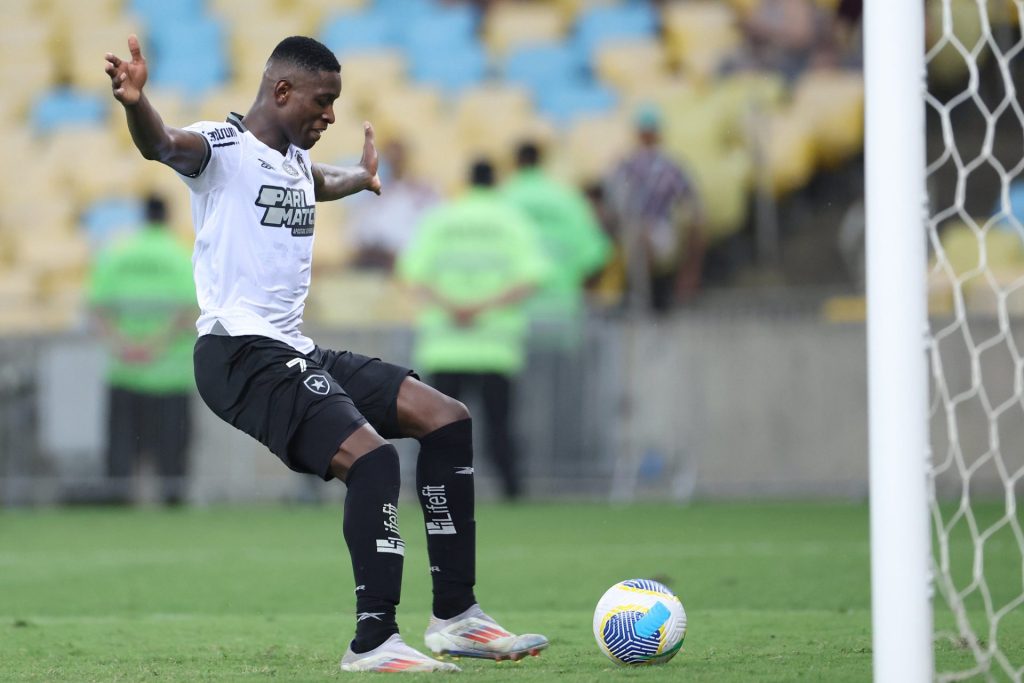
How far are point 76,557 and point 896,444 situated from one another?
6396mm

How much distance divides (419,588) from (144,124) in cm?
357

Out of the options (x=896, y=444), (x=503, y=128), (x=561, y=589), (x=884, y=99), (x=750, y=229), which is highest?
(x=503, y=128)

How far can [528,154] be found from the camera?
1226cm

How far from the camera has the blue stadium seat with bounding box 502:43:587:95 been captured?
14984 mm

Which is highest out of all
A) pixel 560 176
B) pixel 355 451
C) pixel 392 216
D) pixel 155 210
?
pixel 560 176

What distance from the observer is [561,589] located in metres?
7.08

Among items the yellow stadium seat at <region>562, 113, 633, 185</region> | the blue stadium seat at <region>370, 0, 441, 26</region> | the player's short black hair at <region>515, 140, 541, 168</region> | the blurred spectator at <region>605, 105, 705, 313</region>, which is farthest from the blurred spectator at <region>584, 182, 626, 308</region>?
the blue stadium seat at <region>370, 0, 441, 26</region>

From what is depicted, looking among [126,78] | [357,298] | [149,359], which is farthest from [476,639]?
[357,298]

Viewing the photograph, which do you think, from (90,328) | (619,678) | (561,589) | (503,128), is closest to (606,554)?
(561,589)

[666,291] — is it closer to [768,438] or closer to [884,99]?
[768,438]

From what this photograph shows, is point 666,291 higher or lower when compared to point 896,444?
higher

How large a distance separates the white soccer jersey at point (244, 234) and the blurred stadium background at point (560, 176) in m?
5.43

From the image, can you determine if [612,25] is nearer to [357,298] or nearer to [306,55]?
[357,298]

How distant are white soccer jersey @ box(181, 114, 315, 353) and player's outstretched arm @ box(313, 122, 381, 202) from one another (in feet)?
1.44
